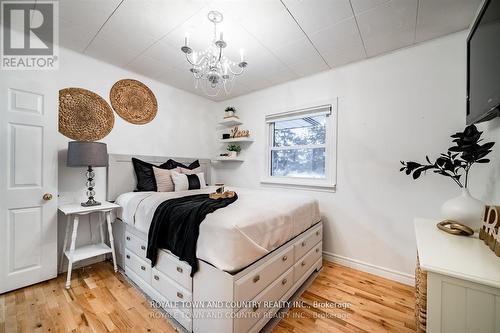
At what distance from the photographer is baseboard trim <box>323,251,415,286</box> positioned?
210cm

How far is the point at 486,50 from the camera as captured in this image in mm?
1236

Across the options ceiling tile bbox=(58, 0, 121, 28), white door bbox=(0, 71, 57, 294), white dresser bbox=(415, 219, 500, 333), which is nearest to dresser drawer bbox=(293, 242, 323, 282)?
white dresser bbox=(415, 219, 500, 333)

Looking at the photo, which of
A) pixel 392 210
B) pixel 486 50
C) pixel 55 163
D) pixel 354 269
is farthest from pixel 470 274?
pixel 55 163

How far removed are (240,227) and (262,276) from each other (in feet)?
1.51

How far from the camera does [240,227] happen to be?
1.33 m

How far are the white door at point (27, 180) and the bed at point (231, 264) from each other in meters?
0.70

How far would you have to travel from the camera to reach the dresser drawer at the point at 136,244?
194cm

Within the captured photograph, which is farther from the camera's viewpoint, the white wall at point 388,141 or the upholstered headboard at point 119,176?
the upholstered headboard at point 119,176

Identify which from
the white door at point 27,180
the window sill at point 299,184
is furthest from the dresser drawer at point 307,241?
the white door at point 27,180

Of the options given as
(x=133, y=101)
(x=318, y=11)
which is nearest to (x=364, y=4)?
(x=318, y=11)

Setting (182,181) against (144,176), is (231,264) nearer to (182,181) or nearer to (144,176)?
(182,181)

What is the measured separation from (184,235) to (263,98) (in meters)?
2.58

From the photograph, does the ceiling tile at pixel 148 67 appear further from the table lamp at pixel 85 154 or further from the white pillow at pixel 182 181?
the white pillow at pixel 182 181

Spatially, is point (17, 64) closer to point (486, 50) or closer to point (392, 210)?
point (486, 50)
